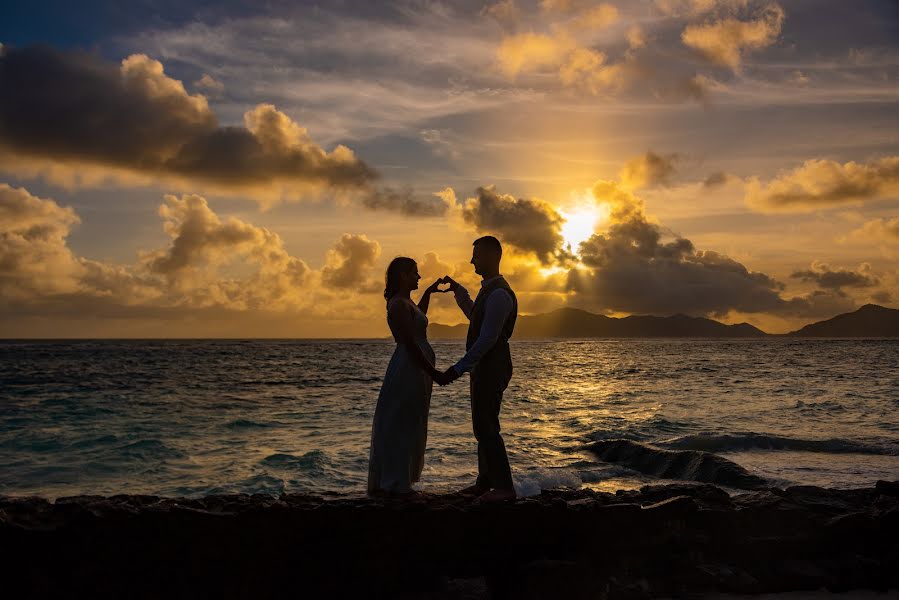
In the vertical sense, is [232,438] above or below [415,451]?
below

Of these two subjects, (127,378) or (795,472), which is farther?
(127,378)

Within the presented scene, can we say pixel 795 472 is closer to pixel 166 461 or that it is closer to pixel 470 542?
pixel 470 542

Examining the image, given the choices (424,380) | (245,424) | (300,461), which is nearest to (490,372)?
(424,380)

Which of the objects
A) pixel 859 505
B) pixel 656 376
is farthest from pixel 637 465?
pixel 656 376

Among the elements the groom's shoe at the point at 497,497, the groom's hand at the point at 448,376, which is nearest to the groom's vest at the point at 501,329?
the groom's hand at the point at 448,376

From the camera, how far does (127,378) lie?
153 ft

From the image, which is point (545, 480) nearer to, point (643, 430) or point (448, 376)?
point (448, 376)

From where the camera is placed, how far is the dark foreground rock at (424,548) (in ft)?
19.7

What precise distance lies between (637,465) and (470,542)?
1080 cm

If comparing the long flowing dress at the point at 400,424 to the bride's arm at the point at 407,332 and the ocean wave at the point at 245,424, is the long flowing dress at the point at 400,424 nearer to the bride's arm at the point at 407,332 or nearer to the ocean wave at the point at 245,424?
the bride's arm at the point at 407,332

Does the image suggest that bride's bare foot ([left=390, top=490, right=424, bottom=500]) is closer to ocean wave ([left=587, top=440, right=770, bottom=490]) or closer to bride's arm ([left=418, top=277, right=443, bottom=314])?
bride's arm ([left=418, top=277, right=443, bottom=314])

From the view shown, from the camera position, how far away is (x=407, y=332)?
7.27 metres

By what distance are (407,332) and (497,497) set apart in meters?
1.89

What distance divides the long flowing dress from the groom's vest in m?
0.61
